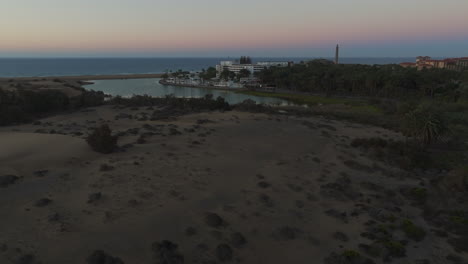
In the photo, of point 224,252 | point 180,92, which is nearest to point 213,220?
point 224,252

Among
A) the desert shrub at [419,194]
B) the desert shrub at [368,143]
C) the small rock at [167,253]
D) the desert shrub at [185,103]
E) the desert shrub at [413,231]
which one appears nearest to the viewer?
the small rock at [167,253]

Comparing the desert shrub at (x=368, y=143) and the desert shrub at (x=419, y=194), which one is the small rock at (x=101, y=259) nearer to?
the desert shrub at (x=419, y=194)

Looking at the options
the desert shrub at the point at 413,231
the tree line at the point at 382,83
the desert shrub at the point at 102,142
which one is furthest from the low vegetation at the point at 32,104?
the tree line at the point at 382,83

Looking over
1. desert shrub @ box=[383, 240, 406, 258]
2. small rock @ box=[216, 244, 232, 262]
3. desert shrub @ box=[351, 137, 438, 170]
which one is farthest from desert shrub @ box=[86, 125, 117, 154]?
desert shrub @ box=[351, 137, 438, 170]

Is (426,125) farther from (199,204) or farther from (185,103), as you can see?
(185,103)

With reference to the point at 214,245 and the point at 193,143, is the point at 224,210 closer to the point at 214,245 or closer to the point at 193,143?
the point at 214,245

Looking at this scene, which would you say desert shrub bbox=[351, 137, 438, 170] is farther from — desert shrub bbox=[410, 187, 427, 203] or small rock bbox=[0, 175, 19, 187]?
small rock bbox=[0, 175, 19, 187]

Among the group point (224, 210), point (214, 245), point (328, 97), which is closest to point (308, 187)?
point (224, 210)
